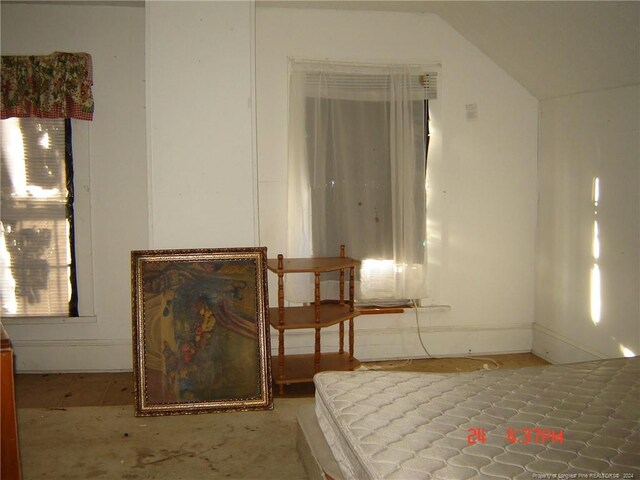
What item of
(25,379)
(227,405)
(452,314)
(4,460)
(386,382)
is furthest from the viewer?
(452,314)

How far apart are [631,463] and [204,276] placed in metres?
2.25

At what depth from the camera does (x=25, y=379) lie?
13.1ft

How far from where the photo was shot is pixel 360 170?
4.20 metres

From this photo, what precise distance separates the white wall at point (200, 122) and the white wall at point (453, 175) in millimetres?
772

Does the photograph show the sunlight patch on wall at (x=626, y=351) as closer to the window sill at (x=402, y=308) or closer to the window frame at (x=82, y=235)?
the window sill at (x=402, y=308)

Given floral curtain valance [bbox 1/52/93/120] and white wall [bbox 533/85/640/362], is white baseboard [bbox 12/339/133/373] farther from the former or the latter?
white wall [bbox 533/85/640/362]

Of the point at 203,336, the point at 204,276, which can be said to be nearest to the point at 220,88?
the point at 204,276

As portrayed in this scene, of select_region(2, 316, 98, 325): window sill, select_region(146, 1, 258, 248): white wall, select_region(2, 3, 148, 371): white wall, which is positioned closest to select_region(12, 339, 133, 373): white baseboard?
select_region(2, 3, 148, 371): white wall

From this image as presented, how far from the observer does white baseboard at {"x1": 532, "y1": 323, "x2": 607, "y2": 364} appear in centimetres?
387

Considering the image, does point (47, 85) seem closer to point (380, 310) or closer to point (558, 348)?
point (380, 310)

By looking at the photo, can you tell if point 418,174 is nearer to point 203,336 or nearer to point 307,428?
point 203,336

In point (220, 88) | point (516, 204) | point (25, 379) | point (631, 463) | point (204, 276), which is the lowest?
point (25, 379)

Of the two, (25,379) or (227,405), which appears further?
(25,379)

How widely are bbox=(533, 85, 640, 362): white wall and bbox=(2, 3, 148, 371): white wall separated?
9.50ft
